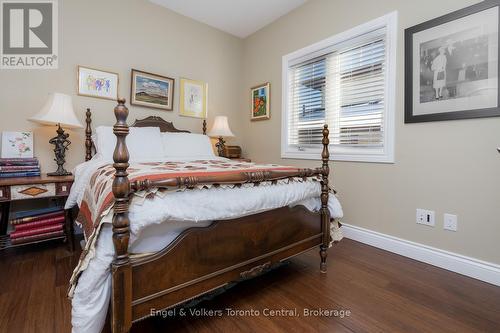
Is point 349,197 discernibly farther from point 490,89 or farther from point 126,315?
point 126,315

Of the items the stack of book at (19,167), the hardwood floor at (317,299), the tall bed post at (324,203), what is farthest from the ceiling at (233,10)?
the hardwood floor at (317,299)

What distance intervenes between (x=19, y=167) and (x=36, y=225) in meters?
0.53

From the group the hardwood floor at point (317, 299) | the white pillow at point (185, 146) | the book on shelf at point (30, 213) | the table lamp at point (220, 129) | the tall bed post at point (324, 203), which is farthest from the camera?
the table lamp at point (220, 129)

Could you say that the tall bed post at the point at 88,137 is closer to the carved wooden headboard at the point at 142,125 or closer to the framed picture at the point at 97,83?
the carved wooden headboard at the point at 142,125

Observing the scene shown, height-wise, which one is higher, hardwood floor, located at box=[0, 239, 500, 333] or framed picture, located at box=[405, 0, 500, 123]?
framed picture, located at box=[405, 0, 500, 123]

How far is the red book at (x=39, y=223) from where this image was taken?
82.2 inches

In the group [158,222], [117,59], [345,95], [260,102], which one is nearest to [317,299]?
[158,222]

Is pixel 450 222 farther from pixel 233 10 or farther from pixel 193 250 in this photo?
pixel 233 10

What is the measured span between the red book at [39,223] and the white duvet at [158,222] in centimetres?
163

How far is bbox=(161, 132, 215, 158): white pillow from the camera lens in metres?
2.79

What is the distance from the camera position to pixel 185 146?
2889mm

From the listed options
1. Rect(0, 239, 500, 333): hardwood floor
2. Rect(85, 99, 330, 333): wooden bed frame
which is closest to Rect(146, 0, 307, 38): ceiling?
Rect(85, 99, 330, 333): wooden bed frame

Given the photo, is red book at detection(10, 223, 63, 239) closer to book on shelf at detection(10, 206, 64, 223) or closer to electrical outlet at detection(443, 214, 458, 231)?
book on shelf at detection(10, 206, 64, 223)

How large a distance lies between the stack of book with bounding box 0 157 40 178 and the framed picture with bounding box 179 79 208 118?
167 centimetres
